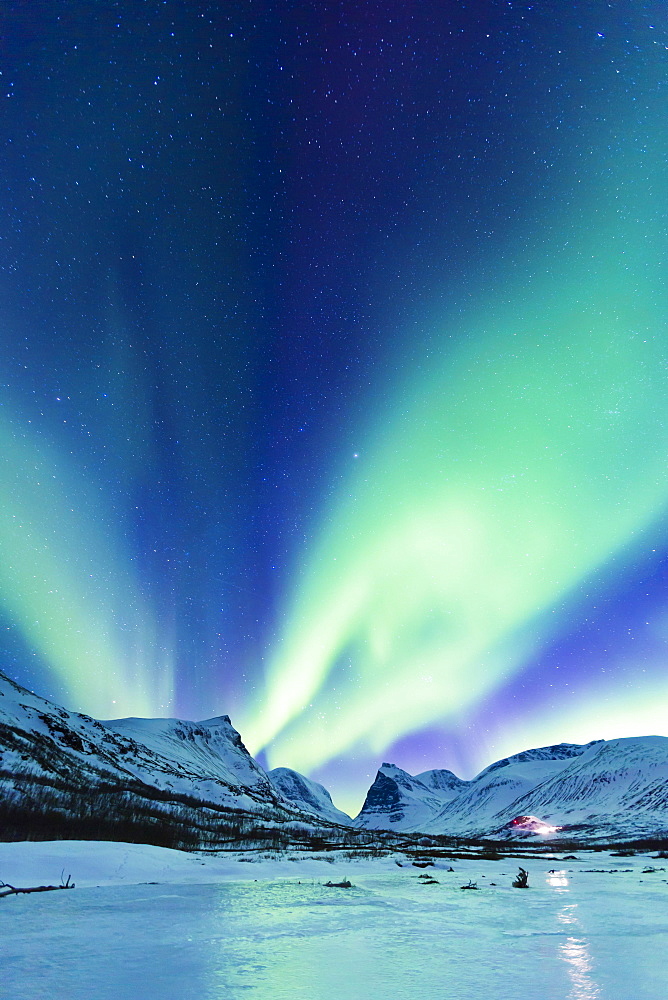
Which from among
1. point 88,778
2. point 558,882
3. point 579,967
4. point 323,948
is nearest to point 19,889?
point 323,948

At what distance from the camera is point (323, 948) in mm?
6492

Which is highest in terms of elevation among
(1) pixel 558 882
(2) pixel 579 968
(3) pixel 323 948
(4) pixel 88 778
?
(2) pixel 579 968

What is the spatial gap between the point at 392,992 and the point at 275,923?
15.5ft

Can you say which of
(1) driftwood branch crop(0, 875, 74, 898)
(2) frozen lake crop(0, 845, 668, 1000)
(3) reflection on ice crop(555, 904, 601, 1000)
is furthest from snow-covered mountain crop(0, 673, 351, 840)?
(3) reflection on ice crop(555, 904, 601, 1000)

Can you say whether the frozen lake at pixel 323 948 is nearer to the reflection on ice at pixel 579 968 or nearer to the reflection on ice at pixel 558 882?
the reflection on ice at pixel 579 968

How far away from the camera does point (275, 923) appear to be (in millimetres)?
8266

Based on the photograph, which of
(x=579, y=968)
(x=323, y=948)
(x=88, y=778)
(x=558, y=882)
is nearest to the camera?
(x=579, y=968)

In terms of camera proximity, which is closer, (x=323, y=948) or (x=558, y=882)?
(x=323, y=948)

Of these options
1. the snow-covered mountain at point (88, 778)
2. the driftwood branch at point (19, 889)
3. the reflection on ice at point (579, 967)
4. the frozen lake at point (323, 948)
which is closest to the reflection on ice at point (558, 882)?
the frozen lake at point (323, 948)

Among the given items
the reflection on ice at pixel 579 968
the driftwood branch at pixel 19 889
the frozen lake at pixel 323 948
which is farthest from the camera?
the driftwood branch at pixel 19 889

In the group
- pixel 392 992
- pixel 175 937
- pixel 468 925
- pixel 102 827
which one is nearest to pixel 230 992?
pixel 392 992

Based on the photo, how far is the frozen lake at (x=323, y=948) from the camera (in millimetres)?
4637

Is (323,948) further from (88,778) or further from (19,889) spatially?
(88,778)

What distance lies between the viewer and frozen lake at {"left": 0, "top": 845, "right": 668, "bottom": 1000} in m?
4.64
